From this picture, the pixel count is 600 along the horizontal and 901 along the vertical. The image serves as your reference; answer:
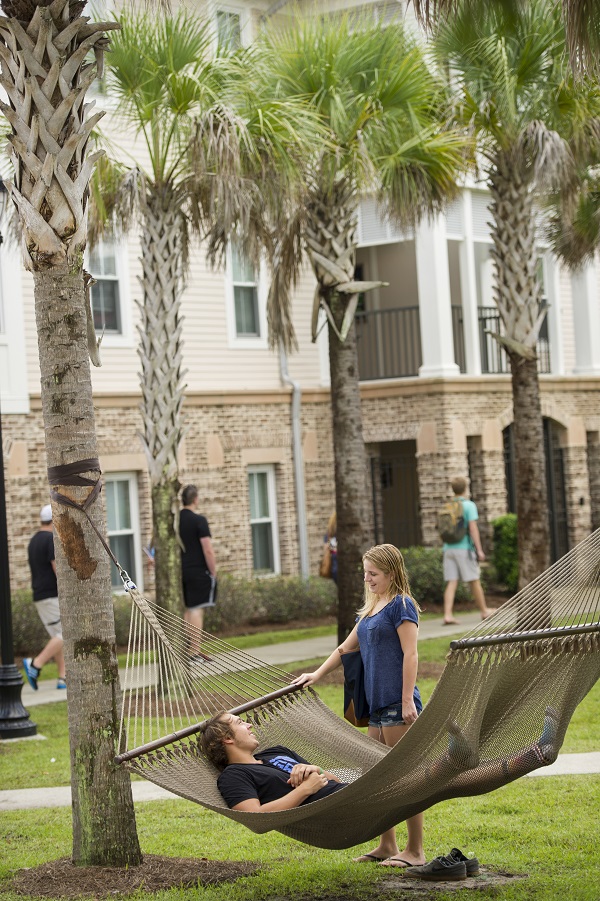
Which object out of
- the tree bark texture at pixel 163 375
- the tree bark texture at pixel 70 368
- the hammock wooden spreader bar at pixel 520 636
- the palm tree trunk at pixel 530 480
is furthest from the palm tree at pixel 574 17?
the palm tree trunk at pixel 530 480

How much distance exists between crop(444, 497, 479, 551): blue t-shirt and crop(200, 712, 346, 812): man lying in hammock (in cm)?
1072

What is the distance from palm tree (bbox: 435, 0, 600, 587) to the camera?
1396cm

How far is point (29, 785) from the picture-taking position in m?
9.18

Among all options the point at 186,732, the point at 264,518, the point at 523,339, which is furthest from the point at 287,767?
the point at 264,518

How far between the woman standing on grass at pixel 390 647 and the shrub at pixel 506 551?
49.0 feet

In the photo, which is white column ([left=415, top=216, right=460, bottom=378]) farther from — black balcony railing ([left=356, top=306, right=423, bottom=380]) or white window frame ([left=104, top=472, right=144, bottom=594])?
white window frame ([left=104, top=472, right=144, bottom=594])

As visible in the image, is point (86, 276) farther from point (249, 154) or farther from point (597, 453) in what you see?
point (597, 453)

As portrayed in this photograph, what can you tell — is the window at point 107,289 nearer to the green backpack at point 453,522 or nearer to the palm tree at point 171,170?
the palm tree at point 171,170

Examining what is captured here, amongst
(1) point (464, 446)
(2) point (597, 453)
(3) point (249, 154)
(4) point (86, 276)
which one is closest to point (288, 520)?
(1) point (464, 446)

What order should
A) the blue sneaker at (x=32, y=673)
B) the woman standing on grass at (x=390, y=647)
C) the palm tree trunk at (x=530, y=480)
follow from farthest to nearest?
the palm tree trunk at (x=530, y=480)
the blue sneaker at (x=32, y=673)
the woman standing on grass at (x=390, y=647)

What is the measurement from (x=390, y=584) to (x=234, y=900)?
5.54 feet

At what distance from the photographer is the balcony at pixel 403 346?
75.2 feet

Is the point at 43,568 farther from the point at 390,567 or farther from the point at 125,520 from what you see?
the point at 390,567

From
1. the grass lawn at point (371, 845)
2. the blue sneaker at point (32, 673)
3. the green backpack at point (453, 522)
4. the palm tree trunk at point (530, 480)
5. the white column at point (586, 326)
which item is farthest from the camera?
the white column at point (586, 326)
